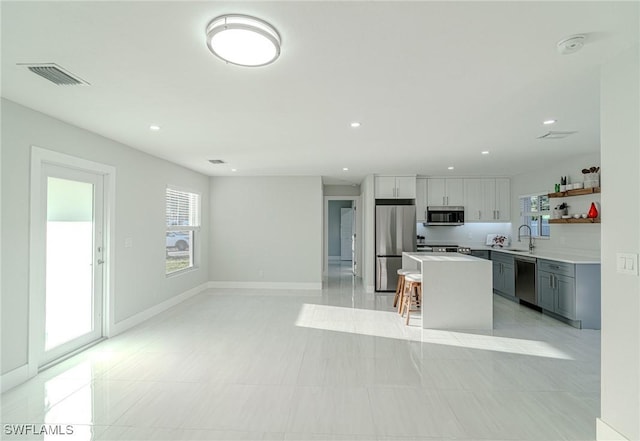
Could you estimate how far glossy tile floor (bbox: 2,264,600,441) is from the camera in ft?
7.09

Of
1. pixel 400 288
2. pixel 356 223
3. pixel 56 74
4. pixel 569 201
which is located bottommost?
pixel 400 288

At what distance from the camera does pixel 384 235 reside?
6504mm

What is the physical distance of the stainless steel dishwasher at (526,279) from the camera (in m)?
5.07

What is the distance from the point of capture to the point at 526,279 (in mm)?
5270

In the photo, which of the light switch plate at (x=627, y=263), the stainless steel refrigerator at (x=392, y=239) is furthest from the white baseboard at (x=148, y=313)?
the light switch plate at (x=627, y=263)

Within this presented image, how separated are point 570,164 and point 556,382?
384 cm

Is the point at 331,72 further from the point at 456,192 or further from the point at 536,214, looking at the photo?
the point at 536,214

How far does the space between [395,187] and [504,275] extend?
2.60 meters

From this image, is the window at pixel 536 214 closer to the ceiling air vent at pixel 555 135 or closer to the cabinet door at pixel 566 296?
the cabinet door at pixel 566 296

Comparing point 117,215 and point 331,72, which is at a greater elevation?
point 331,72

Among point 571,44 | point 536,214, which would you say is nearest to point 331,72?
point 571,44

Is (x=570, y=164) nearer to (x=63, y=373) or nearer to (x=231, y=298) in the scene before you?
(x=231, y=298)
